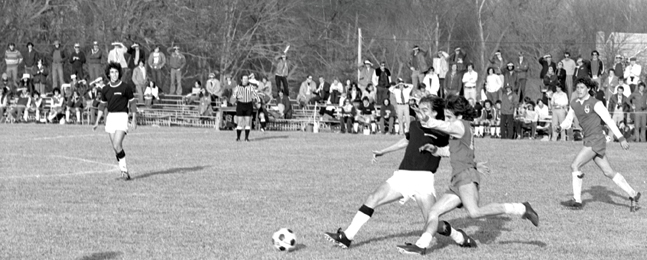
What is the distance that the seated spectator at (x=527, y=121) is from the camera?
102 ft

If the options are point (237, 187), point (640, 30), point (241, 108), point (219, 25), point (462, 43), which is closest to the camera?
point (237, 187)

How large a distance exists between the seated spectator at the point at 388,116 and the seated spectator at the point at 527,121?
145 inches

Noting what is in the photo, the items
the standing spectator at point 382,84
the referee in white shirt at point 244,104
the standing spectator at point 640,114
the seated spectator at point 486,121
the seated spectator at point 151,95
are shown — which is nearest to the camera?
the referee in white shirt at point 244,104

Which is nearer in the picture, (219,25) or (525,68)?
(525,68)

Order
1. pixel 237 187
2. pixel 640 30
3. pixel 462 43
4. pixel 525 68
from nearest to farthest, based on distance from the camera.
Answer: pixel 237 187, pixel 525 68, pixel 462 43, pixel 640 30

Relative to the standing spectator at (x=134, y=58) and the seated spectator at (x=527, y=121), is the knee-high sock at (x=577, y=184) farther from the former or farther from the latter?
the standing spectator at (x=134, y=58)

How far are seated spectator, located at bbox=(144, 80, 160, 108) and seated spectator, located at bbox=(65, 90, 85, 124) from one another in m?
2.12

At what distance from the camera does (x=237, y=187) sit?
52.3 ft

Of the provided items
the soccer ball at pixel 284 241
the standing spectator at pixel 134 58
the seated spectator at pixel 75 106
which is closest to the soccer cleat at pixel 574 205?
the soccer ball at pixel 284 241

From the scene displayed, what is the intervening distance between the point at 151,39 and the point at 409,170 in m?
36.7

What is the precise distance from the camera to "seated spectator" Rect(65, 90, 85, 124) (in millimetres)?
35688

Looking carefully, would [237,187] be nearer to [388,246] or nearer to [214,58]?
[388,246]

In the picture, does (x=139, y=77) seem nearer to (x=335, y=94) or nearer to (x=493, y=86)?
(x=335, y=94)

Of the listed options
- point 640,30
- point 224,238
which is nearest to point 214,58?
point 640,30
